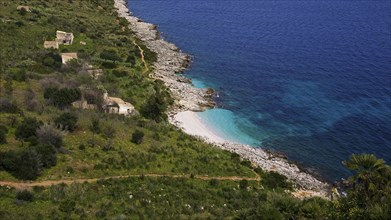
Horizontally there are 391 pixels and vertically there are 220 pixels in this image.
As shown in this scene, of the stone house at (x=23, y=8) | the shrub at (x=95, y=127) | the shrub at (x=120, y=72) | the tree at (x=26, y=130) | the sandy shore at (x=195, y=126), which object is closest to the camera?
the tree at (x=26, y=130)

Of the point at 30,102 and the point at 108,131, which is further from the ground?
the point at 108,131

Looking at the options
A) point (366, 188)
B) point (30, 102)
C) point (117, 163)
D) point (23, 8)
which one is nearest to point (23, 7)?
point (23, 8)

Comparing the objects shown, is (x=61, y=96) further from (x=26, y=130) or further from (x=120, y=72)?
→ (x=120, y=72)

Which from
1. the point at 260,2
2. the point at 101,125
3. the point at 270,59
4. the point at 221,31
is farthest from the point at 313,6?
the point at 101,125

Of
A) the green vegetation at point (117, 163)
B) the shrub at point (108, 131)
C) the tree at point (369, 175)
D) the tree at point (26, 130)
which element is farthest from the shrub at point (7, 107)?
the tree at point (369, 175)

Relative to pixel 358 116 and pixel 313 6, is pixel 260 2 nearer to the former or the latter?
pixel 313 6

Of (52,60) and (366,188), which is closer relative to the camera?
(366,188)

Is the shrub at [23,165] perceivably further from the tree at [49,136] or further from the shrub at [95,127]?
the shrub at [95,127]

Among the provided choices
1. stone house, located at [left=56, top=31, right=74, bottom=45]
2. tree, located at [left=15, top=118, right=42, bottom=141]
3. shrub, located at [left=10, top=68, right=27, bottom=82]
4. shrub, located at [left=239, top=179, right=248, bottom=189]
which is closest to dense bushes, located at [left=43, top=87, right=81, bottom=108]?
shrub, located at [left=10, top=68, right=27, bottom=82]
